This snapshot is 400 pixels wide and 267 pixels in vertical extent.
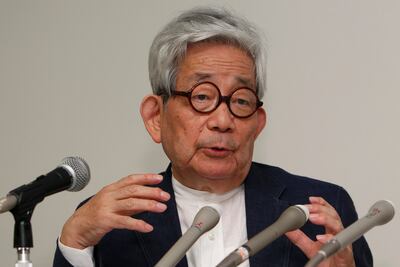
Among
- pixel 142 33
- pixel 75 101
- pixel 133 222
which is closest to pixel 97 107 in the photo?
pixel 75 101

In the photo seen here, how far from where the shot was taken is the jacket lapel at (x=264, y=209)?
2.15 meters

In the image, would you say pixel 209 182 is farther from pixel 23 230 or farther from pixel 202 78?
pixel 23 230

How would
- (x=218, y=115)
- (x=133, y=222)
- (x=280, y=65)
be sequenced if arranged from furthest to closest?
(x=280, y=65)
(x=218, y=115)
(x=133, y=222)

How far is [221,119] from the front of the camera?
82.4 inches

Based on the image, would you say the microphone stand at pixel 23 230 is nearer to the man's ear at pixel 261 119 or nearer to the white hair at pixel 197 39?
the white hair at pixel 197 39

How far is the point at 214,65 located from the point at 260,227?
1.55 feet

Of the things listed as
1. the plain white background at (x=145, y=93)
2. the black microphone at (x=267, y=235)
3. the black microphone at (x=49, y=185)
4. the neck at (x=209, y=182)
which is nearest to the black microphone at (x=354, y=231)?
the black microphone at (x=267, y=235)

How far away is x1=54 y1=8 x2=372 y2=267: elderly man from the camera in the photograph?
83.6 inches

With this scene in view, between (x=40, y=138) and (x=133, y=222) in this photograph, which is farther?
(x=40, y=138)

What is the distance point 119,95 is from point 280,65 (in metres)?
0.61

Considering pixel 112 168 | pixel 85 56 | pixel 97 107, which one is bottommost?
pixel 112 168

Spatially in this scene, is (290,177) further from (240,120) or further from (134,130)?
(134,130)

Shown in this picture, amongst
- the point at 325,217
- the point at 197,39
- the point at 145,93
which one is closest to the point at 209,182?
the point at 197,39

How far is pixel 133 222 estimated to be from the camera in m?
1.77
